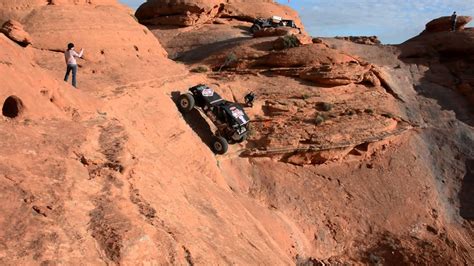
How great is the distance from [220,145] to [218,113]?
91 centimetres

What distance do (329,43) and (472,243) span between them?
10971 mm

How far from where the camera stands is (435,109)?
1702 cm

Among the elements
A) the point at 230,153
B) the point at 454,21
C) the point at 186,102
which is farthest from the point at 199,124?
the point at 454,21

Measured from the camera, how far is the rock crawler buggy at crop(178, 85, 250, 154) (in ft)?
39.7

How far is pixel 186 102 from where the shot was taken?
39.8ft

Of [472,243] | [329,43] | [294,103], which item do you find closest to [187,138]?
[294,103]

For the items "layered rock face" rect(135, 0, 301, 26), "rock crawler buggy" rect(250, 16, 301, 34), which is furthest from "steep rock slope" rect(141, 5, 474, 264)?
"layered rock face" rect(135, 0, 301, 26)

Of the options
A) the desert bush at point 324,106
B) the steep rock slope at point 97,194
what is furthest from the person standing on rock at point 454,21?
the steep rock slope at point 97,194

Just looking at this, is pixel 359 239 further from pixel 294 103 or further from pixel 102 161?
pixel 102 161

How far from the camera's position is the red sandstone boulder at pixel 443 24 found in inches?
894

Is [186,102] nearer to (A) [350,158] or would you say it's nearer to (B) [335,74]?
(A) [350,158]

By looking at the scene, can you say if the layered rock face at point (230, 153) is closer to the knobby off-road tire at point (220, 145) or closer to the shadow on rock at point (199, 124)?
the shadow on rock at point (199, 124)

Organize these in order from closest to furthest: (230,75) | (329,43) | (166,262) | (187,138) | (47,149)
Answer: (166,262)
(47,149)
(187,138)
(230,75)
(329,43)

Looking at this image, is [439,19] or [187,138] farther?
[439,19]
